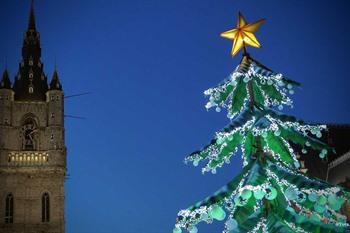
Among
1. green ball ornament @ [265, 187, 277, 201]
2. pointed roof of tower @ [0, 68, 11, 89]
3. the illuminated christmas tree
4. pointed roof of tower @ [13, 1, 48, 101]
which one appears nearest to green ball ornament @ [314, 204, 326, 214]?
the illuminated christmas tree

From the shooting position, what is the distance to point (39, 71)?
6228 centimetres

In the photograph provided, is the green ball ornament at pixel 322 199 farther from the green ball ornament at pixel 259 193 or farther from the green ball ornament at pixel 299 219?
the green ball ornament at pixel 259 193

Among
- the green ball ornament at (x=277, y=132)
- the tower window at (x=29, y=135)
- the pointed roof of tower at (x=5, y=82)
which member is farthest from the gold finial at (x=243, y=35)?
the pointed roof of tower at (x=5, y=82)

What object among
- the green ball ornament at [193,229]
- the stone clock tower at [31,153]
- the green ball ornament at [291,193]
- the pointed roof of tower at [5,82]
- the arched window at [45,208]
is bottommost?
the green ball ornament at [193,229]

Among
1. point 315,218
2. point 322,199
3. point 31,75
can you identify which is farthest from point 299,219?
point 31,75

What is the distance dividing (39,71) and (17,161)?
13.3 metres

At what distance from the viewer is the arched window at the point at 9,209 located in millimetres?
52103

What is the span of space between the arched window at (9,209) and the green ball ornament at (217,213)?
51.4 meters

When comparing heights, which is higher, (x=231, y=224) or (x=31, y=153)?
(x=31, y=153)

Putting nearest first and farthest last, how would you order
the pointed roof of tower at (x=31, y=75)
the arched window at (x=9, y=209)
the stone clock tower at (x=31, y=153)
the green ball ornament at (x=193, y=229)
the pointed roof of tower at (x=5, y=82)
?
the green ball ornament at (x=193, y=229)
the arched window at (x=9, y=209)
the stone clock tower at (x=31, y=153)
the pointed roof of tower at (x=5, y=82)
the pointed roof of tower at (x=31, y=75)

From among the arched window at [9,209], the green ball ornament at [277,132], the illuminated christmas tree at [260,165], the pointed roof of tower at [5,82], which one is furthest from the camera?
the pointed roof of tower at [5,82]

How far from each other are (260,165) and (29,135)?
54.8 meters

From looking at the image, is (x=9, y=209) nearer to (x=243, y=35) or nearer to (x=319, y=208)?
(x=243, y=35)

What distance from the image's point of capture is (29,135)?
57.2 meters
